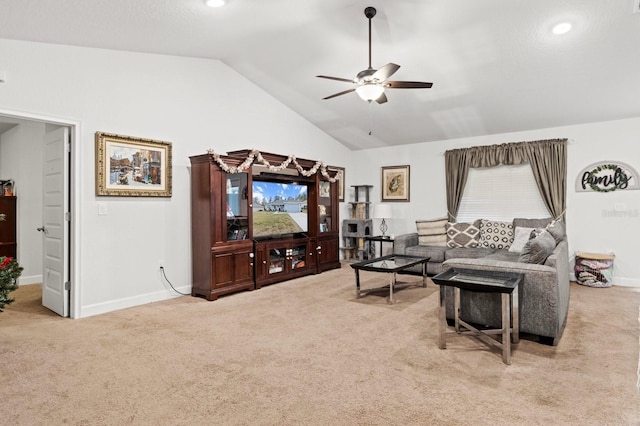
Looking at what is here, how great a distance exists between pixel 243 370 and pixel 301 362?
42 cm

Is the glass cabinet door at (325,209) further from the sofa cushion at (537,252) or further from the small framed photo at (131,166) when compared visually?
the sofa cushion at (537,252)

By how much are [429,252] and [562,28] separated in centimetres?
A: 340

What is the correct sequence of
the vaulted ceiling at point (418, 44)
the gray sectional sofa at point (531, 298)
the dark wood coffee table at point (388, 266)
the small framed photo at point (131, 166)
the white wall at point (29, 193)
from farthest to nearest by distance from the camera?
the white wall at point (29, 193) → the dark wood coffee table at point (388, 266) → the small framed photo at point (131, 166) → the vaulted ceiling at point (418, 44) → the gray sectional sofa at point (531, 298)

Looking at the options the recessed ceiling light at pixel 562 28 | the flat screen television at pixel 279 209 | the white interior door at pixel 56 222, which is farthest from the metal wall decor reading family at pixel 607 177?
the white interior door at pixel 56 222

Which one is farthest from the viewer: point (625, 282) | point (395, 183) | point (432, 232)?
point (395, 183)

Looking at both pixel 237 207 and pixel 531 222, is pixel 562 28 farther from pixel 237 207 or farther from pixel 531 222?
pixel 237 207

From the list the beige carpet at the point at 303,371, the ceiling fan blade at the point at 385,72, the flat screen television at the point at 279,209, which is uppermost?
the ceiling fan blade at the point at 385,72

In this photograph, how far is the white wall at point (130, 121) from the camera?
3.61 m

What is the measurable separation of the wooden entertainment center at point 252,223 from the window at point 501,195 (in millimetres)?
2492

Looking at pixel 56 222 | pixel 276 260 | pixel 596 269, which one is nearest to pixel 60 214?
pixel 56 222

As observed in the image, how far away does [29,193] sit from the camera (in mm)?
5648

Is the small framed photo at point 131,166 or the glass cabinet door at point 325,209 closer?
the small framed photo at point 131,166

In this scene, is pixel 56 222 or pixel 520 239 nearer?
pixel 56 222

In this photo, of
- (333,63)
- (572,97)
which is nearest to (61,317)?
(333,63)
